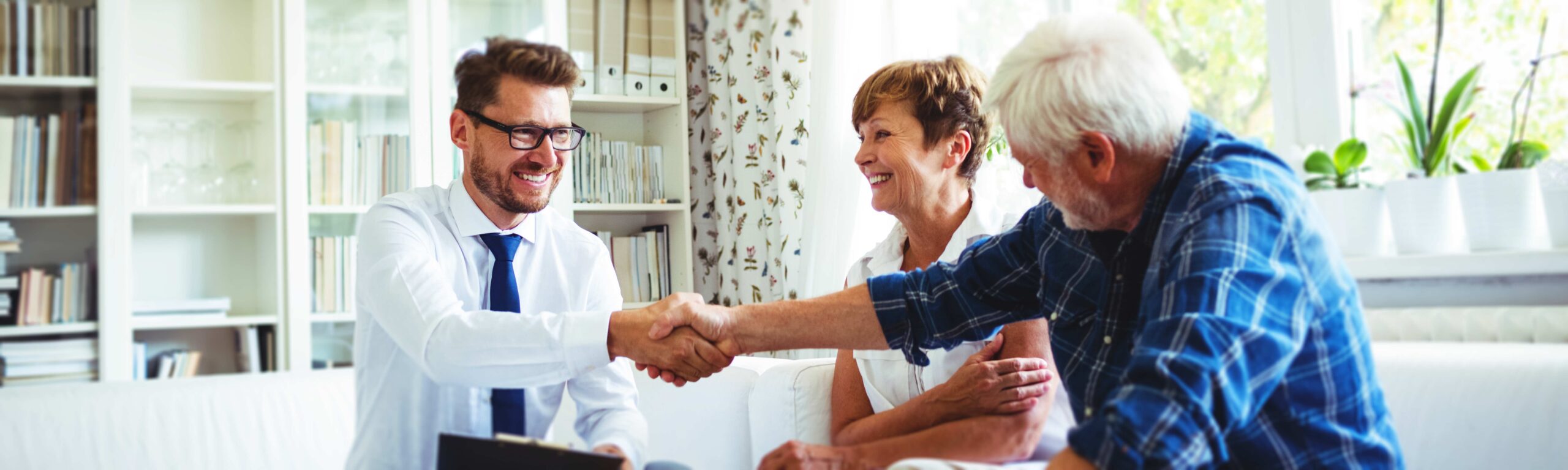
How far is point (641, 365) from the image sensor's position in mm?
1328

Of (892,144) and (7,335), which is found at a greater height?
(892,144)

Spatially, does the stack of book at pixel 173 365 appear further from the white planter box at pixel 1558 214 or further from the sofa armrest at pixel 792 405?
the white planter box at pixel 1558 214

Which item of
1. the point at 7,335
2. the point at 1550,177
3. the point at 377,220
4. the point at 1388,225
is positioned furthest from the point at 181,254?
the point at 1550,177

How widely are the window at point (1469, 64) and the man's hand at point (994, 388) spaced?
3.42 feet

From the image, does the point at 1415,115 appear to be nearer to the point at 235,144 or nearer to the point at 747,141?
the point at 747,141

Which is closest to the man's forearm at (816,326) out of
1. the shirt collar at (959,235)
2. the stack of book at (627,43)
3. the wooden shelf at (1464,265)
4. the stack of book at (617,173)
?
the shirt collar at (959,235)

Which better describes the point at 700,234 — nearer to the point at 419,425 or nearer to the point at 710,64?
the point at 710,64

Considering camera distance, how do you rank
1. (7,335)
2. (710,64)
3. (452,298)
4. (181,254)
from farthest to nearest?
(710,64), (181,254), (7,335), (452,298)

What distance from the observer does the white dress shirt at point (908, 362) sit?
1.55m

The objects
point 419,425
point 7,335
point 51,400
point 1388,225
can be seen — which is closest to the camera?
point 419,425

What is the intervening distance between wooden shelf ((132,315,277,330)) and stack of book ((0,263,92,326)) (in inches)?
4.8

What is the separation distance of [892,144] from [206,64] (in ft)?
6.66

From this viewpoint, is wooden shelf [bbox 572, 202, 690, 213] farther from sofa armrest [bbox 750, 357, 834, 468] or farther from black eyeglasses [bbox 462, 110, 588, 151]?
black eyeglasses [bbox 462, 110, 588, 151]

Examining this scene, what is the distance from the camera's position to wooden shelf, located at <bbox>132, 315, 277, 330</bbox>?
2564 millimetres
